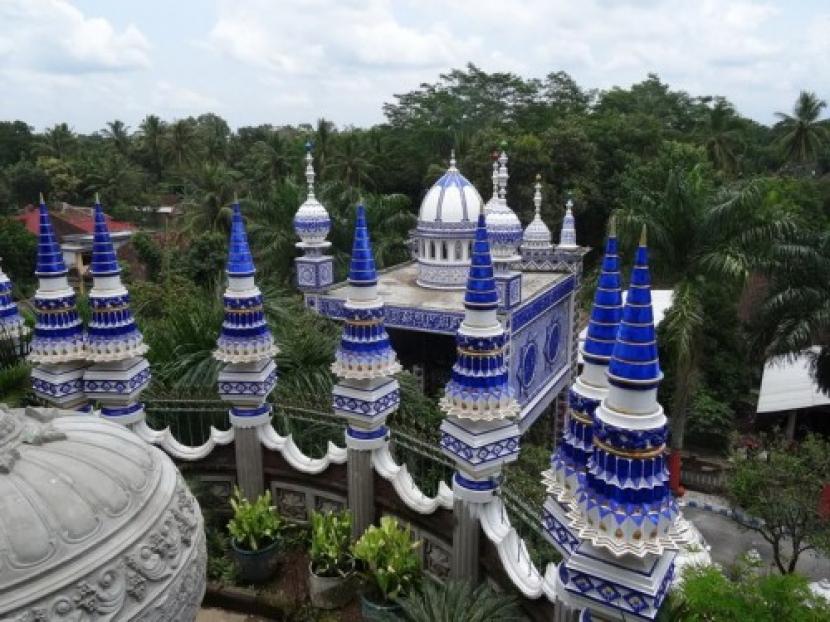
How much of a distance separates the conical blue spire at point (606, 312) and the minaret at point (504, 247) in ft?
24.8

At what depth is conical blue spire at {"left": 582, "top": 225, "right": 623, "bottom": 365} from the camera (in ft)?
16.1

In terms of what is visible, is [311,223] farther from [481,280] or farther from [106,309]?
[481,280]

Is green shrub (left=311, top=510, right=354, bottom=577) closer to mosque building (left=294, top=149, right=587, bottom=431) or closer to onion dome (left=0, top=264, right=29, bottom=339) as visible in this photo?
onion dome (left=0, top=264, right=29, bottom=339)

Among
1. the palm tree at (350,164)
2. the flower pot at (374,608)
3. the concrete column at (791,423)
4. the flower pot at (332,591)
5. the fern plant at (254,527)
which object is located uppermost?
the palm tree at (350,164)

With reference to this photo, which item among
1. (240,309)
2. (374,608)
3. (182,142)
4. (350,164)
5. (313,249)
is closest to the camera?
(374,608)

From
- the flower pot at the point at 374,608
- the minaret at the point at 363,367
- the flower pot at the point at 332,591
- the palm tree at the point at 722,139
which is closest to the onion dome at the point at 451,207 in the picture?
the minaret at the point at 363,367

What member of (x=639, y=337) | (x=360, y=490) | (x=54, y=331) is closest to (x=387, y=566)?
(x=360, y=490)

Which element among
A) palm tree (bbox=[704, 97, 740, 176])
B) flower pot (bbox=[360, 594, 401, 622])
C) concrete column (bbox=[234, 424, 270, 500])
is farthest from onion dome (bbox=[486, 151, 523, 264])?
palm tree (bbox=[704, 97, 740, 176])

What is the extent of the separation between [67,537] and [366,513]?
445cm

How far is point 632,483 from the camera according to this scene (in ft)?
13.4

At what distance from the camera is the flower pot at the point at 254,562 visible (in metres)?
7.46

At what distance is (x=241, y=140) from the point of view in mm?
60281

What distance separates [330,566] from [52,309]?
4.49 m

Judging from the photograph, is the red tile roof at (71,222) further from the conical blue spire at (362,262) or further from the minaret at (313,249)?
the conical blue spire at (362,262)
